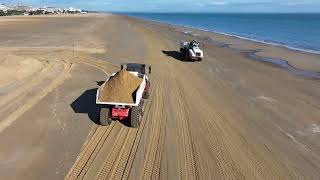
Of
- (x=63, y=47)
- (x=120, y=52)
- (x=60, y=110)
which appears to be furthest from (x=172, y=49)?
(x=60, y=110)

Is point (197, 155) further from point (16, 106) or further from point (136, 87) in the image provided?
point (16, 106)

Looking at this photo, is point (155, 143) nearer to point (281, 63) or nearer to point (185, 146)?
point (185, 146)

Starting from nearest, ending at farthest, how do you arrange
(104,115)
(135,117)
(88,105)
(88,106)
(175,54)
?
(135,117)
(104,115)
(88,106)
(88,105)
(175,54)

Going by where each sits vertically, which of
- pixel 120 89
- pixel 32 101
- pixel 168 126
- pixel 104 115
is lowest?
pixel 32 101

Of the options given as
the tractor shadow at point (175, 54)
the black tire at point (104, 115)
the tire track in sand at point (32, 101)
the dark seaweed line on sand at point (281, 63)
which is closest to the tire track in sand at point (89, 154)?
the black tire at point (104, 115)

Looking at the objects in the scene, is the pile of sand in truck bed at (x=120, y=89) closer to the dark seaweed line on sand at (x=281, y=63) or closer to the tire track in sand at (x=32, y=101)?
the tire track in sand at (x=32, y=101)

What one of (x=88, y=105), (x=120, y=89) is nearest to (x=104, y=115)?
(x=120, y=89)

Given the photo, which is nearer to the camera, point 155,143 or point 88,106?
point 155,143

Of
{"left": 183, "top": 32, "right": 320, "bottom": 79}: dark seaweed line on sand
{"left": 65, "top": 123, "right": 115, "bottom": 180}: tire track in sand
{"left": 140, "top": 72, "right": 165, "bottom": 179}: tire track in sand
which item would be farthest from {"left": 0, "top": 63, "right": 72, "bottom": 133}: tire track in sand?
{"left": 183, "top": 32, "right": 320, "bottom": 79}: dark seaweed line on sand
